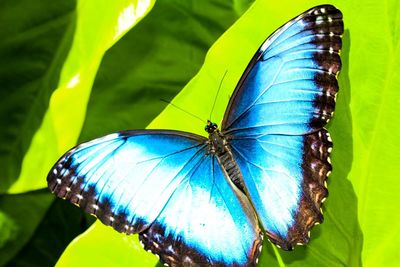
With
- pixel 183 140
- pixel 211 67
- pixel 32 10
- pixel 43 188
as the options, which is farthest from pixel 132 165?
pixel 32 10

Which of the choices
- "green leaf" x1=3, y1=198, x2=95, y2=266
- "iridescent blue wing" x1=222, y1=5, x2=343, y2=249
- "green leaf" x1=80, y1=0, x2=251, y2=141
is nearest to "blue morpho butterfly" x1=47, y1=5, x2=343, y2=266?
"iridescent blue wing" x1=222, y1=5, x2=343, y2=249

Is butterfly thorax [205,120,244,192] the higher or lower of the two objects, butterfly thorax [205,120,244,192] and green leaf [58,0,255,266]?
the lower

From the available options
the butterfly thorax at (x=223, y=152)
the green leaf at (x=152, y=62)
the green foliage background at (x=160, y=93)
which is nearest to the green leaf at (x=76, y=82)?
the green foliage background at (x=160, y=93)

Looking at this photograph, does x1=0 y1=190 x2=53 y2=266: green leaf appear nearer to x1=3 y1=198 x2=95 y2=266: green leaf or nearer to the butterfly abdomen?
x1=3 y1=198 x2=95 y2=266: green leaf

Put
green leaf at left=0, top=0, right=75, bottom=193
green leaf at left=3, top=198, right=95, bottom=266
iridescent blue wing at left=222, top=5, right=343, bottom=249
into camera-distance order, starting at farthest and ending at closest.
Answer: green leaf at left=3, top=198, right=95, bottom=266 → green leaf at left=0, top=0, right=75, bottom=193 → iridescent blue wing at left=222, top=5, right=343, bottom=249

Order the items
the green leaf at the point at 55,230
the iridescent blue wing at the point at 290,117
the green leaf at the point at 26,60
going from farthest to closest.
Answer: the green leaf at the point at 55,230 → the green leaf at the point at 26,60 → the iridescent blue wing at the point at 290,117

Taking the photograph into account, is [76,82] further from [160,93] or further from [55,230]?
[55,230]

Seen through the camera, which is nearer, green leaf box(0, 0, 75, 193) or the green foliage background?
the green foliage background

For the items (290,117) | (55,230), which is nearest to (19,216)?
(55,230)

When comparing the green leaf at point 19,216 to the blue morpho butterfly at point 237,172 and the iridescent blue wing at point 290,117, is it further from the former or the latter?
the iridescent blue wing at point 290,117
